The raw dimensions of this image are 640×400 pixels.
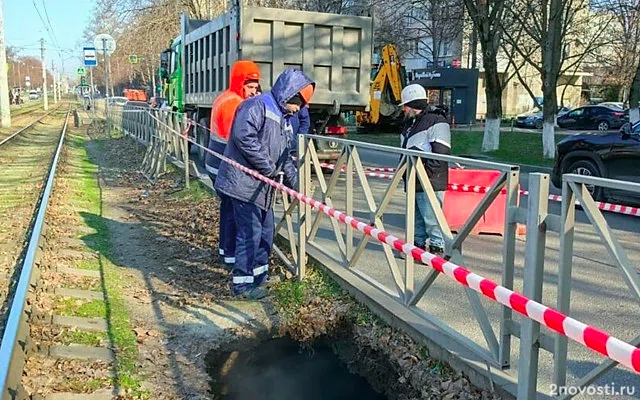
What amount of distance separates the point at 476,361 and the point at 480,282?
910 millimetres

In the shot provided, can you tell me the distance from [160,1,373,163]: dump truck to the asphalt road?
3.97 meters

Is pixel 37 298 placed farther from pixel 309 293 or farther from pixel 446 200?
pixel 446 200

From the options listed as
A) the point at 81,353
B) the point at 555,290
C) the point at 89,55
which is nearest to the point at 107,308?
the point at 81,353

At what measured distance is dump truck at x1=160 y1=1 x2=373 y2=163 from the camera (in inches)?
429

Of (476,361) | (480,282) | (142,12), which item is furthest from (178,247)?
(142,12)

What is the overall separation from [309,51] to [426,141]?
566 cm

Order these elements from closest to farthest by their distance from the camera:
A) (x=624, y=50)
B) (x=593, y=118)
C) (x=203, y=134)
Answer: (x=203, y=134)
(x=593, y=118)
(x=624, y=50)

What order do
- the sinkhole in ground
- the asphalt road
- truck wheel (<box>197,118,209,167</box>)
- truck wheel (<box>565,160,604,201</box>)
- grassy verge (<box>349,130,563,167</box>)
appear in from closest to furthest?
1. the asphalt road
2. the sinkhole in ground
3. truck wheel (<box>565,160,604,201</box>)
4. truck wheel (<box>197,118,209,167</box>)
5. grassy verge (<box>349,130,563,167</box>)

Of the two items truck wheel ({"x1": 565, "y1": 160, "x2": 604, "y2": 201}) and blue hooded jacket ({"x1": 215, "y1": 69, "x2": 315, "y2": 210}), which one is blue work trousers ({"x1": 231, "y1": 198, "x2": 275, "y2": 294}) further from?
truck wheel ({"x1": 565, "y1": 160, "x2": 604, "y2": 201})

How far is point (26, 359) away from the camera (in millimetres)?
4352

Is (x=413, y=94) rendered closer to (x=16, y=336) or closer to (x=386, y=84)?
(x=16, y=336)

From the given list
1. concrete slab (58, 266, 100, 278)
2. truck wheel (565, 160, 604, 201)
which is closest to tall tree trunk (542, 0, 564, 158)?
truck wheel (565, 160, 604, 201)

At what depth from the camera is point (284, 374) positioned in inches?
182

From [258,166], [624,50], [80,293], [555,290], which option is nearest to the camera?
[555,290]
